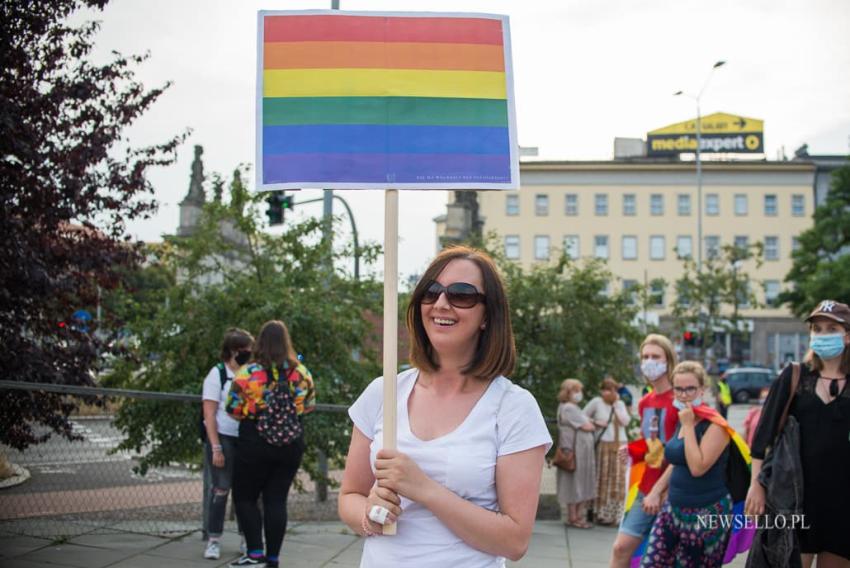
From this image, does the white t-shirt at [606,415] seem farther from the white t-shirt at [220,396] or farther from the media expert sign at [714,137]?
the media expert sign at [714,137]

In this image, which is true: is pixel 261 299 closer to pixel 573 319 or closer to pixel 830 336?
pixel 573 319

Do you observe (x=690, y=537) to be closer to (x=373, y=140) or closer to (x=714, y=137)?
(x=373, y=140)

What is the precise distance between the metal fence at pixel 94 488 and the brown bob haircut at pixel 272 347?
1.13 metres

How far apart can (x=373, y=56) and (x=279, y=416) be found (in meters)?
4.14

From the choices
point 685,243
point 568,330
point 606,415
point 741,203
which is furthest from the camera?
point 741,203

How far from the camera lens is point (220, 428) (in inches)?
312

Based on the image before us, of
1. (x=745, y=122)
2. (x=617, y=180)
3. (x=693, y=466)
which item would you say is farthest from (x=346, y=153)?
(x=745, y=122)

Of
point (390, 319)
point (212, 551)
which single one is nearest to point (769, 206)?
point (212, 551)

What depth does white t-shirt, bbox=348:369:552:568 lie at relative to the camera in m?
2.86

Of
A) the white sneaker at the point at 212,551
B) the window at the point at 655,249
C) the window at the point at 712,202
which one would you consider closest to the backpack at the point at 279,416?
the white sneaker at the point at 212,551

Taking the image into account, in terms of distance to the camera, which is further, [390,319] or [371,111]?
[371,111]

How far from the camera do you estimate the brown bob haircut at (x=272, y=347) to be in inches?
279

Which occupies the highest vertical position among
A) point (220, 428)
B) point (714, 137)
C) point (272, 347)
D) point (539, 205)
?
point (714, 137)

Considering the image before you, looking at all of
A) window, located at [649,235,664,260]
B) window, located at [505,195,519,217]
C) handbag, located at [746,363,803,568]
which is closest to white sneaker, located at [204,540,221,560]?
handbag, located at [746,363,803,568]
